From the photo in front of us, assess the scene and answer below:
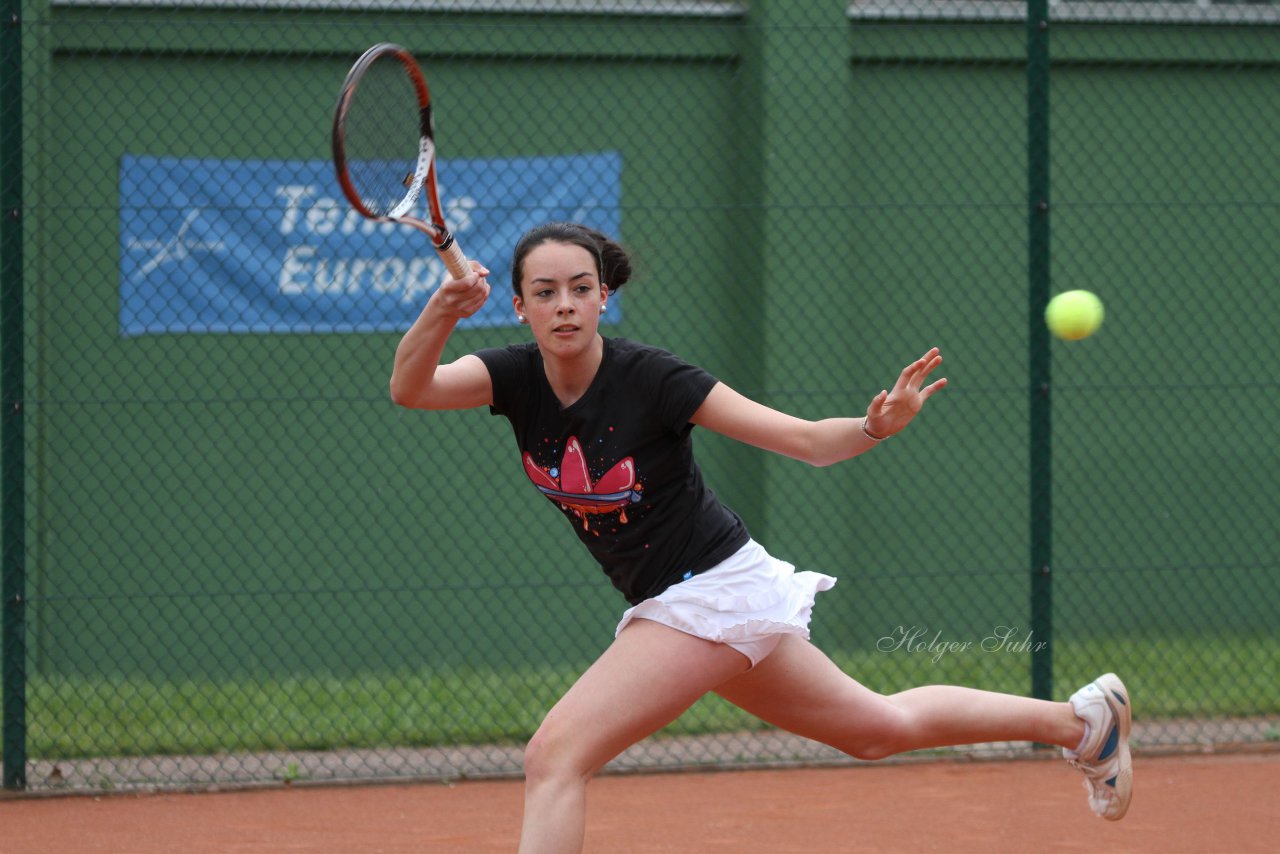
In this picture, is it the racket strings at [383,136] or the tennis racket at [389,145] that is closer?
the tennis racket at [389,145]

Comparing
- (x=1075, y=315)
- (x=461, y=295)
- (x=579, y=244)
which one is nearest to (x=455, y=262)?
(x=461, y=295)

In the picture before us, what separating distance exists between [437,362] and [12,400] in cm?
272

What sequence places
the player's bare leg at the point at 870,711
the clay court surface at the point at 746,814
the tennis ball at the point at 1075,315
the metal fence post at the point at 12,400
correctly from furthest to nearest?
the metal fence post at the point at 12,400 → the tennis ball at the point at 1075,315 → the clay court surface at the point at 746,814 → the player's bare leg at the point at 870,711

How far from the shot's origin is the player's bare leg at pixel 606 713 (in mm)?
2928

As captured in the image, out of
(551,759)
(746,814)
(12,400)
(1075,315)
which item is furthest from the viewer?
(12,400)

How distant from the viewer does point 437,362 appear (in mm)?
3125

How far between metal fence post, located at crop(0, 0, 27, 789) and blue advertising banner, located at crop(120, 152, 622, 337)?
4.85 feet

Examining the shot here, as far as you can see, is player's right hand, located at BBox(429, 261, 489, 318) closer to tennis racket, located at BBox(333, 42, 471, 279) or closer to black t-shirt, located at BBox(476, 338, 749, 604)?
tennis racket, located at BBox(333, 42, 471, 279)

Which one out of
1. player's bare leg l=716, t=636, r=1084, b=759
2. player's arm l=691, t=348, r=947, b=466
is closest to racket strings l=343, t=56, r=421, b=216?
player's arm l=691, t=348, r=947, b=466

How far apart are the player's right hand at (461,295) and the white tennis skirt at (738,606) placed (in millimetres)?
709

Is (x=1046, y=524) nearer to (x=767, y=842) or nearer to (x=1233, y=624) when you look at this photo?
(x=767, y=842)

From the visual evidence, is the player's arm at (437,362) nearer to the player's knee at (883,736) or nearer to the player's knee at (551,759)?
the player's knee at (551,759)

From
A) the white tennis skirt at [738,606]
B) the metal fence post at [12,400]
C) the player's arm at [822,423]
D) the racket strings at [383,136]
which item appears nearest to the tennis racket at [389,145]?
the racket strings at [383,136]

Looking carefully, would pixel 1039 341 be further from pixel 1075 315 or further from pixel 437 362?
pixel 437 362
